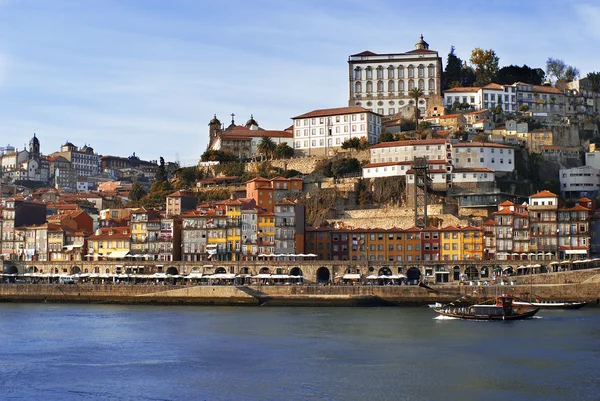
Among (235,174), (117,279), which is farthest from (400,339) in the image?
(235,174)

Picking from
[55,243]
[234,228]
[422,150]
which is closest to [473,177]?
[422,150]

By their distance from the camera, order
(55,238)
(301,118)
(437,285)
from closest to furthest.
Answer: (437,285), (55,238), (301,118)

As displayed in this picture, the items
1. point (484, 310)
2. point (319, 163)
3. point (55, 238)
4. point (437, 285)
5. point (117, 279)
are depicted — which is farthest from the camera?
point (319, 163)

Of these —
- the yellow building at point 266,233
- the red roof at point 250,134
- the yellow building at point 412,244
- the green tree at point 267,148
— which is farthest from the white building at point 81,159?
the yellow building at point 412,244

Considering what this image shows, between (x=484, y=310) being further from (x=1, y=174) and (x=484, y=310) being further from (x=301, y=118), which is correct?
(x=1, y=174)

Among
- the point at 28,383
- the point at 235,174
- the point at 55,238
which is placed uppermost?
the point at 235,174

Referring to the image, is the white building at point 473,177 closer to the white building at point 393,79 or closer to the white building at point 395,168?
the white building at point 395,168
